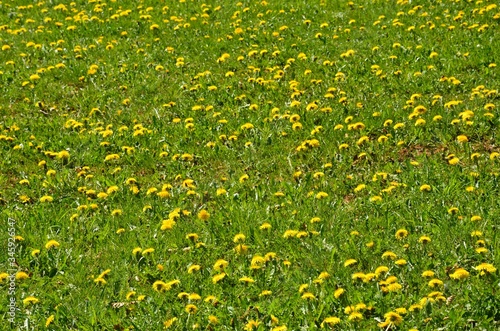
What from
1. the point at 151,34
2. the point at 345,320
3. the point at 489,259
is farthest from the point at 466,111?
the point at 151,34

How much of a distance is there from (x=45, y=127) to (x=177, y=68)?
1965 millimetres

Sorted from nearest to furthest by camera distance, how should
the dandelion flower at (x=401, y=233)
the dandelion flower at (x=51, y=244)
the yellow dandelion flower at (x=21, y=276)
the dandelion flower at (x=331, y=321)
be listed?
the dandelion flower at (x=331, y=321) < the dandelion flower at (x=401, y=233) < the yellow dandelion flower at (x=21, y=276) < the dandelion flower at (x=51, y=244)

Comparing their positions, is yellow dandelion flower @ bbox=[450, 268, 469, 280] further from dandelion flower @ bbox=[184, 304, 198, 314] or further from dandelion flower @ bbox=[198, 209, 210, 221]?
dandelion flower @ bbox=[198, 209, 210, 221]

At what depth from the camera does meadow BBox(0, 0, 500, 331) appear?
15.6ft

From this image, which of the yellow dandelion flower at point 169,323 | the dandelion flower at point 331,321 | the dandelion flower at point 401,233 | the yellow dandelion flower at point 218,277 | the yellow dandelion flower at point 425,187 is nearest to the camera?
the dandelion flower at point 331,321

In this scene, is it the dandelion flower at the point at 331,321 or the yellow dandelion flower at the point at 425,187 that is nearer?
the dandelion flower at the point at 331,321

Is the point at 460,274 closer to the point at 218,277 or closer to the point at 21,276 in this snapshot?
the point at 218,277

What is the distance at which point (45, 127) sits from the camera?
26.2ft

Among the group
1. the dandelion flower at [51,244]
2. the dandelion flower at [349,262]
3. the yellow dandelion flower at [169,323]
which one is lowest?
the dandelion flower at [349,262]

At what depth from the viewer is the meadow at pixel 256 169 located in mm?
4742

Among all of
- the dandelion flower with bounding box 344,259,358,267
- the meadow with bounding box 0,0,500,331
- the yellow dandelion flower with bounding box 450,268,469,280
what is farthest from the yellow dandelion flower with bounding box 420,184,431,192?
the yellow dandelion flower with bounding box 450,268,469,280

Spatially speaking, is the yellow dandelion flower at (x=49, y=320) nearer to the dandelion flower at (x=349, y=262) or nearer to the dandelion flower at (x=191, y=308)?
the dandelion flower at (x=191, y=308)

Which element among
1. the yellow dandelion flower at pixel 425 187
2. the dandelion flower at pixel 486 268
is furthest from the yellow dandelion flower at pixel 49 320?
the yellow dandelion flower at pixel 425 187

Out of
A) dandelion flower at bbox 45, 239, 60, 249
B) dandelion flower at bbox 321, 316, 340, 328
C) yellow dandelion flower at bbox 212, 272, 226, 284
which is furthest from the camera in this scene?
dandelion flower at bbox 45, 239, 60, 249
